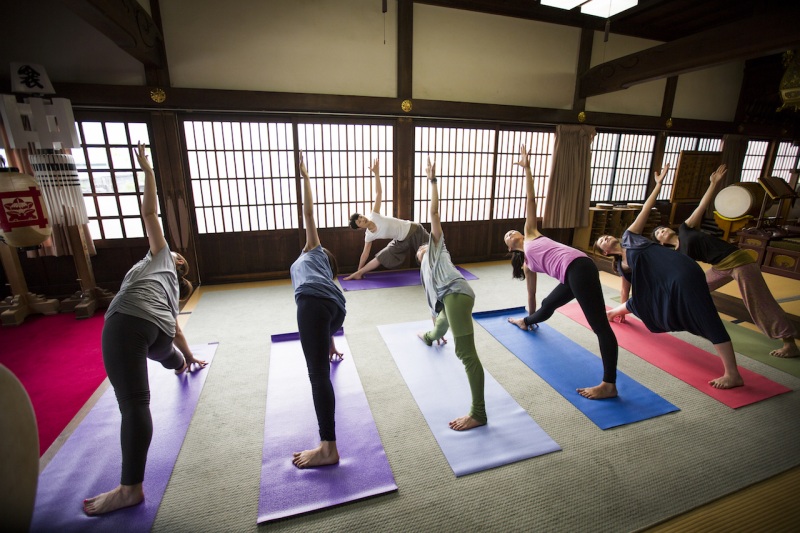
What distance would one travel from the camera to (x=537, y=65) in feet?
17.0

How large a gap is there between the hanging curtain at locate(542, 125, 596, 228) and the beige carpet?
11.1 feet

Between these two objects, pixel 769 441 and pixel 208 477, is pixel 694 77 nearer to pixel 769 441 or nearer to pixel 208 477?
pixel 769 441

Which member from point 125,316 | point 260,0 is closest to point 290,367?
point 125,316

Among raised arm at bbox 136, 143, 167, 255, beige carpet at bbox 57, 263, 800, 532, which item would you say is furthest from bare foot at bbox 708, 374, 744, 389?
raised arm at bbox 136, 143, 167, 255

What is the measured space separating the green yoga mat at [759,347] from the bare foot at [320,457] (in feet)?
10.6

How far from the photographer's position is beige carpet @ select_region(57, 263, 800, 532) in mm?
1491

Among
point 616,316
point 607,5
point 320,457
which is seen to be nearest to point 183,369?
point 320,457

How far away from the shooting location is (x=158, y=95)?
3.76 meters

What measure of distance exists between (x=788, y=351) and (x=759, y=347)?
0.17 meters

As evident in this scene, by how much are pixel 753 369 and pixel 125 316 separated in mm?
3985

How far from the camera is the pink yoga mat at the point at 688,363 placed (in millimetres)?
2254

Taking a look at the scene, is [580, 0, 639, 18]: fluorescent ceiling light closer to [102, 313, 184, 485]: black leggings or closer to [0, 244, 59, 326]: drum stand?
[102, 313, 184, 485]: black leggings

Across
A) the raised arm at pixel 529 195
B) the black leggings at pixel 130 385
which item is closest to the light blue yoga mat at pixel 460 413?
the raised arm at pixel 529 195

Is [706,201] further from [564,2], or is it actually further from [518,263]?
[564,2]
